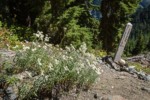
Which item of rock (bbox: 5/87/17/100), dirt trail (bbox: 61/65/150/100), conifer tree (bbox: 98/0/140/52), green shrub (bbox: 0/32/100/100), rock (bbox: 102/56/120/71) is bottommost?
conifer tree (bbox: 98/0/140/52)

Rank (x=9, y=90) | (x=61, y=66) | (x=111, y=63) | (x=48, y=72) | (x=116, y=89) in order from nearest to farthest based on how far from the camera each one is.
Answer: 1. (x=61, y=66)
2. (x=9, y=90)
3. (x=48, y=72)
4. (x=116, y=89)
5. (x=111, y=63)

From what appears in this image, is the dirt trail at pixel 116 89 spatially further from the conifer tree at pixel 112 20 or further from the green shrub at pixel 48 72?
the conifer tree at pixel 112 20

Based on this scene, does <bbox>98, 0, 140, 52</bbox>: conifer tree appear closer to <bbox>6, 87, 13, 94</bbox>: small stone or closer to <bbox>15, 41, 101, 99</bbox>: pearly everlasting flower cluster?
<bbox>15, 41, 101, 99</bbox>: pearly everlasting flower cluster

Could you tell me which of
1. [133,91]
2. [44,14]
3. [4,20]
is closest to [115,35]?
[44,14]

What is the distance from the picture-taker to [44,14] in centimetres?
2144

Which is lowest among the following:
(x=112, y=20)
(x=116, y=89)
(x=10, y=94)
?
(x=112, y=20)

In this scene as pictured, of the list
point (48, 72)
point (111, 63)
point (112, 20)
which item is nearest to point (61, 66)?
point (48, 72)

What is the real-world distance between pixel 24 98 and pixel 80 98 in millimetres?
1310

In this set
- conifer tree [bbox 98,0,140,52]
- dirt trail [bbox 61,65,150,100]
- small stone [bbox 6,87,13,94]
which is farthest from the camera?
conifer tree [bbox 98,0,140,52]

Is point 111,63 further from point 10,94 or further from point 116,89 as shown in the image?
point 10,94

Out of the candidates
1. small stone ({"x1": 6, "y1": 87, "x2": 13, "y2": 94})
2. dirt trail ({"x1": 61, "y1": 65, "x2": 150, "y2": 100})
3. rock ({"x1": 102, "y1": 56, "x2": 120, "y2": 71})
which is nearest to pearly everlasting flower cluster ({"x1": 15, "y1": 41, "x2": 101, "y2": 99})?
dirt trail ({"x1": 61, "y1": 65, "x2": 150, "y2": 100})

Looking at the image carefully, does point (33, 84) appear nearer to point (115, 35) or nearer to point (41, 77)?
point (41, 77)

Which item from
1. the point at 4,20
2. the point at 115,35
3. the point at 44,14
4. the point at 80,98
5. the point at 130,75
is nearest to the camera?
the point at 80,98

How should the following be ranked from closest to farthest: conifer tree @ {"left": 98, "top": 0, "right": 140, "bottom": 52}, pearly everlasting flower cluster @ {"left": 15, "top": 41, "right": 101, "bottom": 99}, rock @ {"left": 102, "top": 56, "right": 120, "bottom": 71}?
pearly everlasting flower cluster @ {"left": 15, "top": 41, "right": 101, "bottom": 99}
rock @ {"left": 102, "top": 56, "right": 120, "bottom": 71}
conifer tree @ {"left": 98, "top": 0, "right": 140, "bottom": 52}
